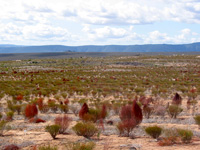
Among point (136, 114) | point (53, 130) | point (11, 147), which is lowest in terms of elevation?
point (11, 147)

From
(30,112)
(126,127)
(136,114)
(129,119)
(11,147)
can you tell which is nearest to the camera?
(11,147)

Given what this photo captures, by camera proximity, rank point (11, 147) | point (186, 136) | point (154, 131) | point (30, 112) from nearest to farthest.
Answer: point (11, 147) → point (186, 136) → point (154, 131) → point (30, 112)

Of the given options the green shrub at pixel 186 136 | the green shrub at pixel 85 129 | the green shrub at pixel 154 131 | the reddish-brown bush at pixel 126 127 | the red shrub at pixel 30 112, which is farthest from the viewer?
the red shrub at pixel 30 112

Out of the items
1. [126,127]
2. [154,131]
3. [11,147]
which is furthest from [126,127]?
[11,147]

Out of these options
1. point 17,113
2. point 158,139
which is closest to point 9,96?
point 17,113

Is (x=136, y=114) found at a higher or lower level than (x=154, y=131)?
higher

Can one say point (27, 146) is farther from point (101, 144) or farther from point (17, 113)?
point (17, 113)

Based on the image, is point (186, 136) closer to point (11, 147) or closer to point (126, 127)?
point (126, 127)

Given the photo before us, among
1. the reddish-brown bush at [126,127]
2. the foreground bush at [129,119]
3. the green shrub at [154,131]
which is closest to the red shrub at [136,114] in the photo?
the foreground bush at [129,119]

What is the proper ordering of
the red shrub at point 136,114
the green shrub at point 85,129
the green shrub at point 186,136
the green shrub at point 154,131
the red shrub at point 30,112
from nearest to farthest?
the green shrub at point 186,136, the green shrub at point 154,131, the green shrub at point 85,129, the red shrub at point 136,114, the red shrub at point 30,112

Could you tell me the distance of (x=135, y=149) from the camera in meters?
7.59

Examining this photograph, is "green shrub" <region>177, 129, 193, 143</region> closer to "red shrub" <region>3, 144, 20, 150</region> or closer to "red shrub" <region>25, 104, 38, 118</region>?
"red shrub" <region>3, 144, 20, 150</region>

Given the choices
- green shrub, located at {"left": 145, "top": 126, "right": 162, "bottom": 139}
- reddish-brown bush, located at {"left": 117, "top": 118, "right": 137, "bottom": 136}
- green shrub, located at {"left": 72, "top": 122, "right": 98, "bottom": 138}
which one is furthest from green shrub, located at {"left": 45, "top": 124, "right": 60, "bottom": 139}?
green shrub, located at {"left": 145, "top": 126, "right": 162, "bottom": 139}

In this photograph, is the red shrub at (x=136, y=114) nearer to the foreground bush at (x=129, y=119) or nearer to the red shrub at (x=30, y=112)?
the foreground bush at (x=129, y=119)
